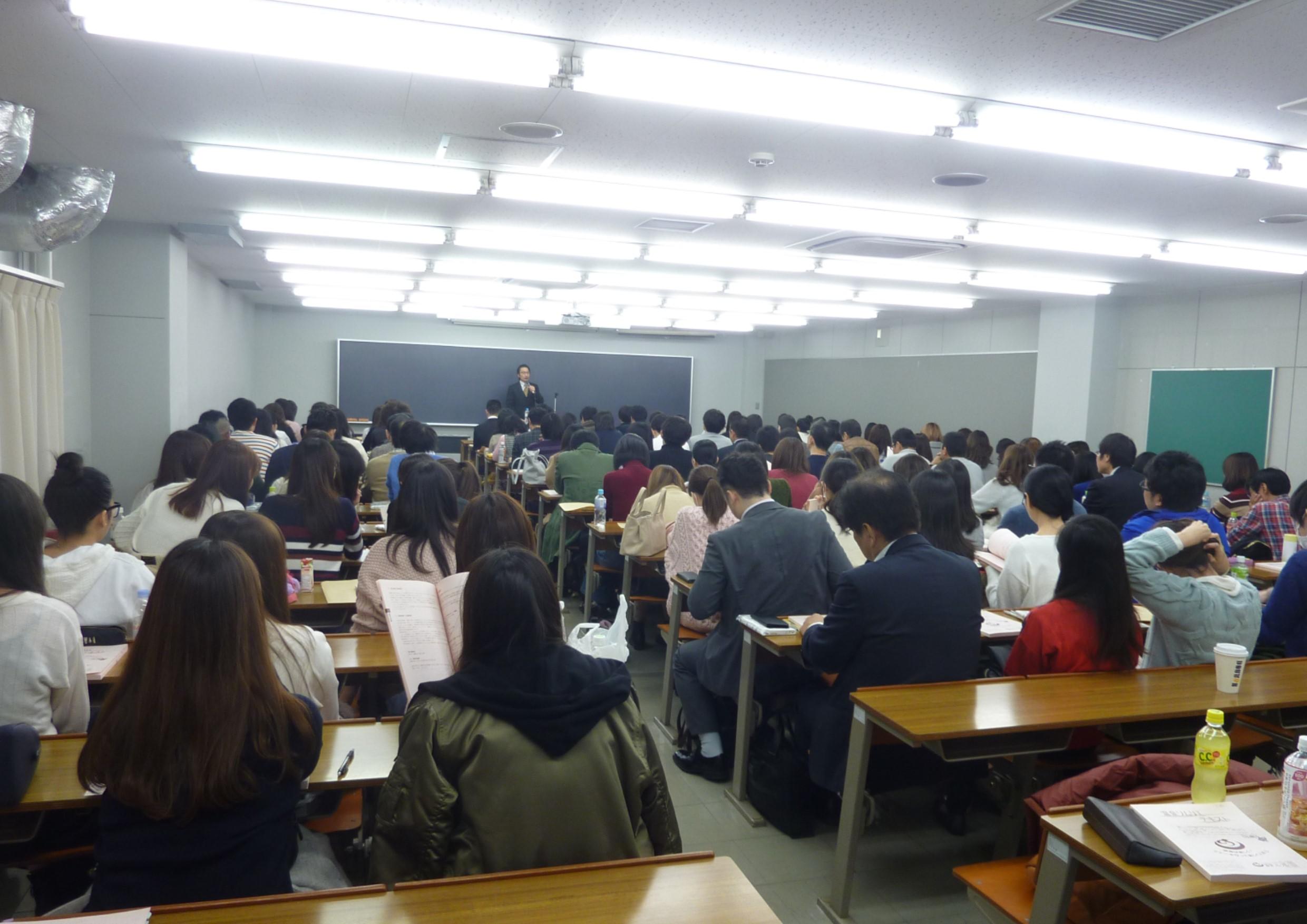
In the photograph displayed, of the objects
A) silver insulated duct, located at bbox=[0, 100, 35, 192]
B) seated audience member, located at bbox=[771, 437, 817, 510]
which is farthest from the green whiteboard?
silver insulated duct, located at bbox=[0, 100, 35, 192]

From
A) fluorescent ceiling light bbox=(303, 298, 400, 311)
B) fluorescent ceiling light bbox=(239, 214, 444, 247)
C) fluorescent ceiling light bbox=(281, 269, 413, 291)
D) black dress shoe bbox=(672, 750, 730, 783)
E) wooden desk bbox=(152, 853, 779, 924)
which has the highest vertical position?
fluorescent ceiling light bbox=(239, 214, 444, 247)

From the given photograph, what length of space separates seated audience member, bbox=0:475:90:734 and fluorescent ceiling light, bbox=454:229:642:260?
493 centimetres

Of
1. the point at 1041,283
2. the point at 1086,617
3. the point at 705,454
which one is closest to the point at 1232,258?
→ the point at 1041,283

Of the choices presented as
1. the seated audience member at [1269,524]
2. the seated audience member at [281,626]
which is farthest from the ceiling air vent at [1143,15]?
the seated audience member at [1269,524]

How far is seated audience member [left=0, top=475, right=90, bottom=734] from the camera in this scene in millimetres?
2057

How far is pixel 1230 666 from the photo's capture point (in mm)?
2680

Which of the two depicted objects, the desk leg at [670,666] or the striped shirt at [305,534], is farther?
the desk leg at [670,666]

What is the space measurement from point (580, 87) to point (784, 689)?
245cm

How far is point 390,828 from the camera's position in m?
1.64

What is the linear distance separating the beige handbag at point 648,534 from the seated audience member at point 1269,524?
11.9ft

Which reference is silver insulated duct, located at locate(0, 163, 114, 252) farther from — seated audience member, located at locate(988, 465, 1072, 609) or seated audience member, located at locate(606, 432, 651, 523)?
seated audience member, located at locate(988, 465, 1072, 609)

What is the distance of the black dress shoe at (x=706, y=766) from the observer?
12.1 feet

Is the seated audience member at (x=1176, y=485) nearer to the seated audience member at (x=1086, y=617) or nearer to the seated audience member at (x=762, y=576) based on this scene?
the seated audience member at (x=1086, y=617)

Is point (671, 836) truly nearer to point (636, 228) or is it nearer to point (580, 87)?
point (580, 87)
